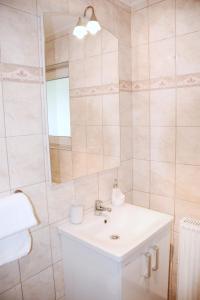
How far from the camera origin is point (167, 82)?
1.63 metres

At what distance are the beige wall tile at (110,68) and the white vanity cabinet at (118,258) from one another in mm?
977

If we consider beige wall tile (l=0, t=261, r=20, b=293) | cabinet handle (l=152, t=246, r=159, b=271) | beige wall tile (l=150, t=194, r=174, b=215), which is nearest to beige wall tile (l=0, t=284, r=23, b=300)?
beige wall tile (l=0, t=261, r=20, b=293)

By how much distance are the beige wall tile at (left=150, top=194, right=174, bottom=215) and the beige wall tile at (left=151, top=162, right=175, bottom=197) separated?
0.04 metres

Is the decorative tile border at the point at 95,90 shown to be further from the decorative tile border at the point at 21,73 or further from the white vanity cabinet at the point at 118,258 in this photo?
the white vanity cabinet at the point at 118,258

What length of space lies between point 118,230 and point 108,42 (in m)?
1.32

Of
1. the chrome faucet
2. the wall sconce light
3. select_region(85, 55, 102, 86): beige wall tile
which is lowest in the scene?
the chrome faucet

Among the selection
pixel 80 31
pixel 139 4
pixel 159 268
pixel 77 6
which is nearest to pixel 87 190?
pixel 159 268

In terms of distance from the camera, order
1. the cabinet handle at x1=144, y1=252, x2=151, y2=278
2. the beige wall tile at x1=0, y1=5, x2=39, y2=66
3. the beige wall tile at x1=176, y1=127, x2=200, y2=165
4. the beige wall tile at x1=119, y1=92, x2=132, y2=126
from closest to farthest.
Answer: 1. the beige wall tile at x1=0, y1=5, x2=39, y2=66
2. the cabinet handle at x1=144, y1=252, x2=151, y2=278
3. the beige wall tile at x1=176, y1=127, x2=200, y2=165
4. the beige wall tile at x1=119, y1=92, x2=132, y2=126

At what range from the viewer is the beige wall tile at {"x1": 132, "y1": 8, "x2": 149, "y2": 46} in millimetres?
1703

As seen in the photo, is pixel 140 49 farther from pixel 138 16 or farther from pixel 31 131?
pixel 31 131

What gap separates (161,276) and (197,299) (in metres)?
0.29

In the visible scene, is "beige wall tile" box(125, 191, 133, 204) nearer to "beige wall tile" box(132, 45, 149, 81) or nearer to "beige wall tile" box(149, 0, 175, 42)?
"beige wall tile" box(132, 45, 149, 81)

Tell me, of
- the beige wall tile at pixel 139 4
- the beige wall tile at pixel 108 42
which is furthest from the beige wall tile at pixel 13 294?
the beige wall tile at pixel 139 4

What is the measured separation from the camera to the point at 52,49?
1.30 m
